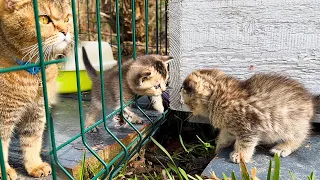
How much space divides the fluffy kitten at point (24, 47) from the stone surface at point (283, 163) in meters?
0.99

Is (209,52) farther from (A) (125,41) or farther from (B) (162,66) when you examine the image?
(A) (125,41)

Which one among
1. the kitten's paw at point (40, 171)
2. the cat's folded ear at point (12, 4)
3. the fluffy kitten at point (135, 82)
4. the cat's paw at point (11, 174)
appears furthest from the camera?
the fluffy kitten at point (135, 82)

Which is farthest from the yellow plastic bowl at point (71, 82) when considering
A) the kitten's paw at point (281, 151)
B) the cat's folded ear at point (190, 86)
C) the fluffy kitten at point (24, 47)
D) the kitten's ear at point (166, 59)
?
the kitten's paw at point (281, 151)

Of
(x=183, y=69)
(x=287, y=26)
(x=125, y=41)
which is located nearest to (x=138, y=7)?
(x=125, y=41)

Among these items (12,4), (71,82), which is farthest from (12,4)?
(71,82)

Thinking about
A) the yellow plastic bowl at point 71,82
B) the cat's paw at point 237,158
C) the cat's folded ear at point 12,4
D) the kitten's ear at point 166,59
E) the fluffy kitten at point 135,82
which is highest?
the cat's folded ear at point 12,4

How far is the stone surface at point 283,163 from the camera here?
176 centimetres

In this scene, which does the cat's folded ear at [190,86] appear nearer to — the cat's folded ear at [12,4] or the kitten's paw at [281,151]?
the kitten's paw at [281,151]

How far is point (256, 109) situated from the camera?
6.06 feet

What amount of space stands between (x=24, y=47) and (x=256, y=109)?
1312 mm

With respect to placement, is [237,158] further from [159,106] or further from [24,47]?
[24,47]

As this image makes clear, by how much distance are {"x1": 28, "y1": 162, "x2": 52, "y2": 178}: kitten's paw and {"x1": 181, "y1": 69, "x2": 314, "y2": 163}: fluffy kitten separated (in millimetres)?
972

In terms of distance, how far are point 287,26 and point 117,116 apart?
1404mm

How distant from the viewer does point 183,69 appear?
95.3 inches
